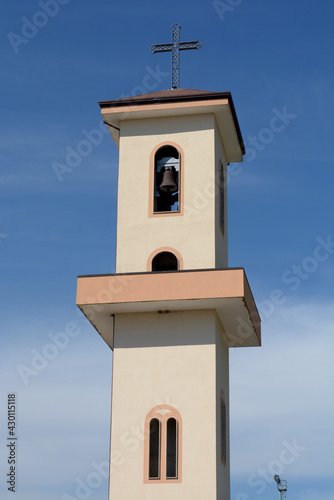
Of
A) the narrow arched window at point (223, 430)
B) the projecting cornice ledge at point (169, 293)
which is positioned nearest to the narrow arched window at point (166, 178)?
the projecting cornice ledge at point (169, 293)

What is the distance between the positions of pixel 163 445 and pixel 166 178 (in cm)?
665

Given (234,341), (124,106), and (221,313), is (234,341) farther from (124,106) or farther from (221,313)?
(124,106)

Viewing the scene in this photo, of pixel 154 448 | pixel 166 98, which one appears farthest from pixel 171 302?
pixel 166 98

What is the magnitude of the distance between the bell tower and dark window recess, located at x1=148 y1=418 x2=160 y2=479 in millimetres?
23

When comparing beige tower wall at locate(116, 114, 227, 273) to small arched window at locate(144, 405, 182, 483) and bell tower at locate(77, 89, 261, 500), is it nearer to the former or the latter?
bell tower at locate(77, 89, 261, 500)

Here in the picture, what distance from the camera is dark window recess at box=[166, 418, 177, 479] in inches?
850

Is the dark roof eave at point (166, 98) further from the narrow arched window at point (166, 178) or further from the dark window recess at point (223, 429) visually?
the dark window recess at point (223, 429)

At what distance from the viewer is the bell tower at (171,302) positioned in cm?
2166

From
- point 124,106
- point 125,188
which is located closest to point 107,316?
point 125,188

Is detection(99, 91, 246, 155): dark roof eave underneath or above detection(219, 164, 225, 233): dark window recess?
above

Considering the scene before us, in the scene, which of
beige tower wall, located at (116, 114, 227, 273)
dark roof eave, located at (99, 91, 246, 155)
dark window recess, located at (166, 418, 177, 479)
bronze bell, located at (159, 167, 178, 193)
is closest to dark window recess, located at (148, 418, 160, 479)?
dark window recess, located at (166, 418, 177, 479)

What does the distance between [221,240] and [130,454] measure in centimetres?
605

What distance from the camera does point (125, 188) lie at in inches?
Result: 958

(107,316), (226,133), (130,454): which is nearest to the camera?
(130,454)
